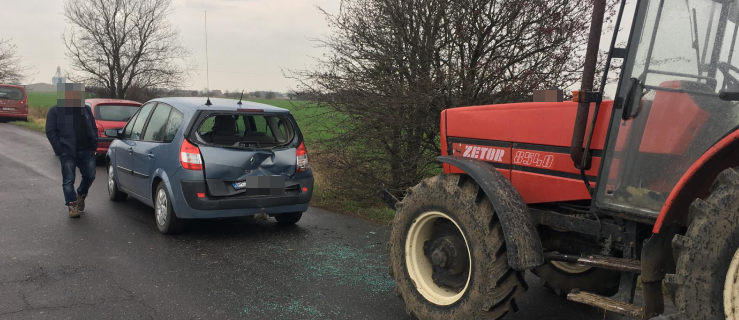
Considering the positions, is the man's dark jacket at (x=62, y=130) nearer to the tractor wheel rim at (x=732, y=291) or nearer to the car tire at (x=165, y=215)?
the car tire at (x=165, y=215)

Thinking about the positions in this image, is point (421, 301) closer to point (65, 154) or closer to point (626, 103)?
point (626, 103)

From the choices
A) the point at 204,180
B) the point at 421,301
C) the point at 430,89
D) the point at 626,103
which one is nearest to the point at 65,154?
the point at 204,180

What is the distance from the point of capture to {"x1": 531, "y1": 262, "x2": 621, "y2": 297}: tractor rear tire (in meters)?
4.14

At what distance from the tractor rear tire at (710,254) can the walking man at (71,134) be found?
283 inches

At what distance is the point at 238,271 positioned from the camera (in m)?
5.19

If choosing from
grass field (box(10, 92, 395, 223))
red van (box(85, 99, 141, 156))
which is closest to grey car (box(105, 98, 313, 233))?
grass field (box(10, 92, 395, 223))

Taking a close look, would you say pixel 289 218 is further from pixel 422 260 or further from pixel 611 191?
pixel 611 191

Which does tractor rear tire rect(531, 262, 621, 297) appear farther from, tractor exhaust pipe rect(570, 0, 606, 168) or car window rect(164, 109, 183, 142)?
car window rect(164, 109, 183, 142)

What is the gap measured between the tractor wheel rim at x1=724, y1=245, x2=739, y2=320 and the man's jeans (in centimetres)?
748

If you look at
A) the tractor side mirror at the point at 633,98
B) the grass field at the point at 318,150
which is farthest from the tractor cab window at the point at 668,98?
the grass field at the point at 318,150

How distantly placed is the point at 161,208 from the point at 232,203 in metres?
0.98

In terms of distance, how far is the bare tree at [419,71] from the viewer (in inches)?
306

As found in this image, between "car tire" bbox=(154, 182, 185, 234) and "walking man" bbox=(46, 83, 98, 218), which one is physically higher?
"walking man" bbox=(46, 83, 98, 218)

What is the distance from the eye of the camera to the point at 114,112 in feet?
44.7
